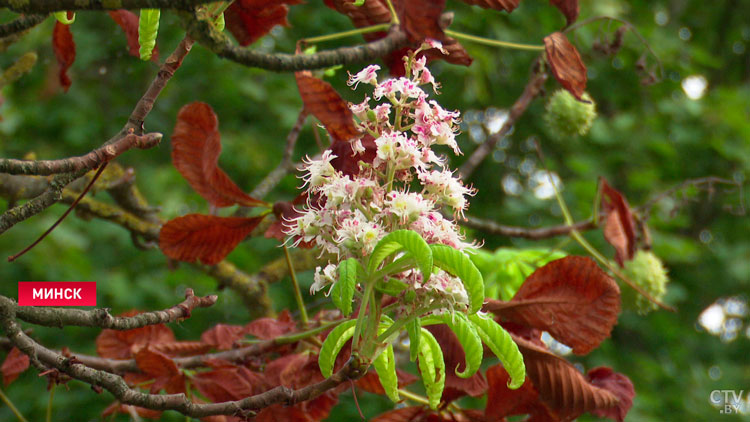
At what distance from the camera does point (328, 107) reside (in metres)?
1.25

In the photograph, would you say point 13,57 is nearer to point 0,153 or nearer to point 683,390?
point 0,153

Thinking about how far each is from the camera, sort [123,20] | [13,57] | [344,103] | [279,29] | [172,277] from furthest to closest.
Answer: [279,29]
[13,57]
[172,277]
[123,20]
[344,103]

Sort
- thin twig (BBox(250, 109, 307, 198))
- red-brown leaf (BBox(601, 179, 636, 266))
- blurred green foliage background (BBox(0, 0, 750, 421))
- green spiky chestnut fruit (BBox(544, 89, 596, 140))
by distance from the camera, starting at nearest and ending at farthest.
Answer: red-brown leaf (BBox(601, 179, 636, 266)) < thin twig (BBox(250, 109, 307, 198)) < green spiky chestnut fruit (BBox(544, 89, 596, 140)) < blurred green foliage background (BBox(0, 0, 750, 421))

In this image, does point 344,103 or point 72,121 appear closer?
point 344,103

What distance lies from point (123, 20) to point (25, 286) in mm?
616

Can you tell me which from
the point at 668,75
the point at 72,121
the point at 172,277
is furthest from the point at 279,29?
the point at 668,75

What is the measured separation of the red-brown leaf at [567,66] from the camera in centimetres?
145

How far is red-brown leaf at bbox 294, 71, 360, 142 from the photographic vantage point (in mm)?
1226

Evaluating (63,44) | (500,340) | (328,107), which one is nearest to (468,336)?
(500,340)

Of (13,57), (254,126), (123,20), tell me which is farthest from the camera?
(254,126)

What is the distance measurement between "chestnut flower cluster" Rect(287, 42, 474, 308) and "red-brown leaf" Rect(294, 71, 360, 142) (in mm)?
64

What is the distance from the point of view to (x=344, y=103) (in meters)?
1.25

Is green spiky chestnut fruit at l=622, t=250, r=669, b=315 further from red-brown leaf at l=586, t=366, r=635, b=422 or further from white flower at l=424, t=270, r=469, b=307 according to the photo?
white flower at l=424, t=270, r=469, b=307

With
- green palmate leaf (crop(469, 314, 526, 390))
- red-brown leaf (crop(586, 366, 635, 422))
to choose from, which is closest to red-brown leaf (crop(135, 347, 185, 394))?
green palmate leaf (crop(469, 314, 526, 390))
